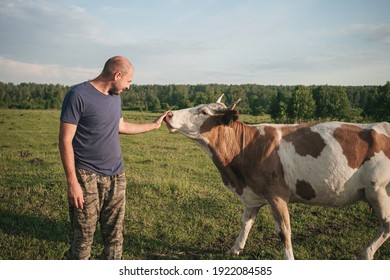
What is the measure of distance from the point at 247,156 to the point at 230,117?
0.69 meters

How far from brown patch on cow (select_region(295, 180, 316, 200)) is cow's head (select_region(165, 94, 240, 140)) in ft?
4.53

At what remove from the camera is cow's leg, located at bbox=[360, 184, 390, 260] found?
13.5ft

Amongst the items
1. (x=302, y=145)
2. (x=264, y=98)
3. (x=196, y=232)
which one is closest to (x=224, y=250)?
(x=196, y=232)

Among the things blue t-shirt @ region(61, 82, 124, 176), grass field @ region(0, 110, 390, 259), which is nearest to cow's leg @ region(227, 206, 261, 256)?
grass field @ region(0, 110, 390, 259)

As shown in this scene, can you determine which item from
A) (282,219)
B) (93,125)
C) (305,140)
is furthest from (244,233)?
(93,125)

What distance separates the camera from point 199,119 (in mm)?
4625

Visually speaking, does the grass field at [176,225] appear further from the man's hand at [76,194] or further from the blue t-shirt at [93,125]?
the blue t-shirt at [93,125]

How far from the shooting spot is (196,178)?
10297 millimetres

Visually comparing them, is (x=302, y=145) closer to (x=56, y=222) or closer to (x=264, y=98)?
(x=56, y=222)

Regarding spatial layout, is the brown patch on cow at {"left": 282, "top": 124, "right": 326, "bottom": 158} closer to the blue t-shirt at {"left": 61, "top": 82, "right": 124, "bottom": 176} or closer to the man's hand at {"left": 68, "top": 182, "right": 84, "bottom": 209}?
the blue t-shirt at {"left": 61, "top": 82, "right": 124, "bottom": 176}

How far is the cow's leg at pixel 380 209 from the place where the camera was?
13.5ft

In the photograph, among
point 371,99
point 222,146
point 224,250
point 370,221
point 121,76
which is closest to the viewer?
point 121,76

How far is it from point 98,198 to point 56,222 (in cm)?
274

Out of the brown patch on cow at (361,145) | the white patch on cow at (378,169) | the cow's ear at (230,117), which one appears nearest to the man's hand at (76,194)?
the cow's ear at (230,117)
